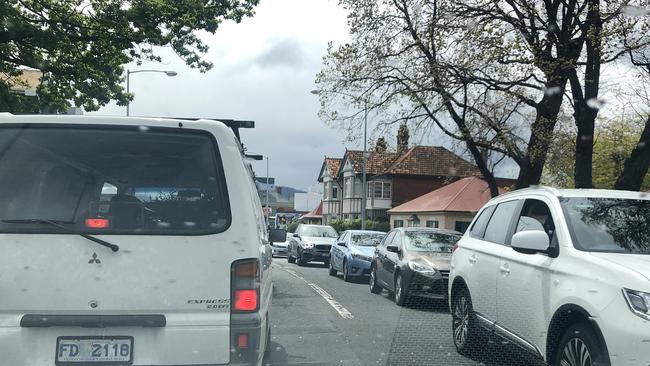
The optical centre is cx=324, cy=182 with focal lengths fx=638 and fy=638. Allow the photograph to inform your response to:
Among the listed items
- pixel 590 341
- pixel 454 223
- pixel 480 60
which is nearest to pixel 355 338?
pixel 590 341

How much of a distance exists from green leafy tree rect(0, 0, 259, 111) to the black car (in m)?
7.89

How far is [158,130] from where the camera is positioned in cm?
388

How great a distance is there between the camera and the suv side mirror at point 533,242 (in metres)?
4.94

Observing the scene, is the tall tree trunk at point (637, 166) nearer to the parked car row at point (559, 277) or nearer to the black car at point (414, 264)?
the black car at point (414, 264)

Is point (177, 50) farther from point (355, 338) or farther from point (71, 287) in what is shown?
point (71, 287)

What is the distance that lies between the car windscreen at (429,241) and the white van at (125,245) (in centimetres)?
833

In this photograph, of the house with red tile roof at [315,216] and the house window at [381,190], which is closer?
the house window at [381,190]

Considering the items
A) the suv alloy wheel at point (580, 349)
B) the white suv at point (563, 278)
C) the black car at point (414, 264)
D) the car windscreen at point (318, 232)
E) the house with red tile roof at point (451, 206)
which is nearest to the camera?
the white suv at point (563, 278)

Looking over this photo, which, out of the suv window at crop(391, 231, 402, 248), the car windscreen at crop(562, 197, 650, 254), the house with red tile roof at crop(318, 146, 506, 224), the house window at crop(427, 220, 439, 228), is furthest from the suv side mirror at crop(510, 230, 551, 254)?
the house with red tile roof at crop(318, 146, 506, 224)

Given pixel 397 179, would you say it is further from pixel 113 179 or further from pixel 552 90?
pixel 113 179

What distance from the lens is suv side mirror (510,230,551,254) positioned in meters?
→ 4.94

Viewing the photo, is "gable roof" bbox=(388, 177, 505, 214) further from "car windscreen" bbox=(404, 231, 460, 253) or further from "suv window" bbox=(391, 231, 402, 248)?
"car windscreen" bbox=(404, 231, 460, 253)

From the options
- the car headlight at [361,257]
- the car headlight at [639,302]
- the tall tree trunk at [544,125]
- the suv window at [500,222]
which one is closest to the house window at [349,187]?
the tall tree trunk at [544,125]

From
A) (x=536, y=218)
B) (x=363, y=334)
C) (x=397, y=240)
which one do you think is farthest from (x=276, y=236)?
(x=397, y=240)
